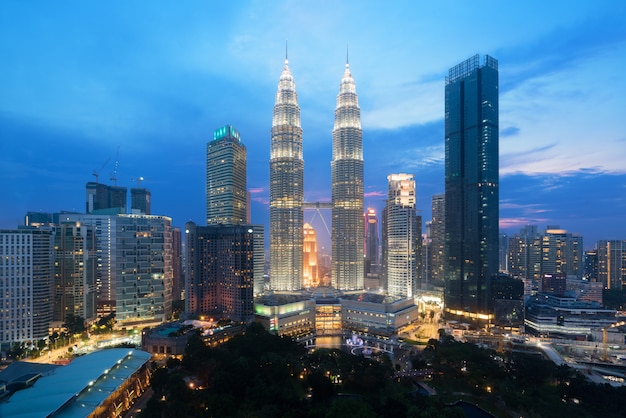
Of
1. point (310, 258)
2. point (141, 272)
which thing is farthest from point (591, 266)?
point (141, 272)

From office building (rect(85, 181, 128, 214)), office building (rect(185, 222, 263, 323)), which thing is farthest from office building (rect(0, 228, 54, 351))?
office building (rect(85, 181, 128, 214))

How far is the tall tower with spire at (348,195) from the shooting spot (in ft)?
286

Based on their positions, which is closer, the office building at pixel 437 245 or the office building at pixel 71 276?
the office building at pixel 71 276

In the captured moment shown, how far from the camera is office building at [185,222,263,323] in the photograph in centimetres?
5631

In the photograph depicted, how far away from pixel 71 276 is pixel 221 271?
23335mm

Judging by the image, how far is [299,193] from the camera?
289 ft

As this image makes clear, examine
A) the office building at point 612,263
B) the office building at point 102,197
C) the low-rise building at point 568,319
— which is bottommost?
the low-rise building at point 568,319

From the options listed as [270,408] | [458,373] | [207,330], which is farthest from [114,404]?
[458,373]

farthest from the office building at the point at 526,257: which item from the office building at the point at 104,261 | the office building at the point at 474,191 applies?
the office building at the point at 104,261

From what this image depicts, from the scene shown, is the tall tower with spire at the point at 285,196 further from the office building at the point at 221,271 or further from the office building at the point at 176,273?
the office building at the point at 221,271

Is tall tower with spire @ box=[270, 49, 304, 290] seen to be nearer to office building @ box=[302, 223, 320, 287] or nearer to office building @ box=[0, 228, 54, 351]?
office building @ box=[302, 223, 320, 287]

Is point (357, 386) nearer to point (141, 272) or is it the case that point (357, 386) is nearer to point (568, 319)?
point (568, 319)

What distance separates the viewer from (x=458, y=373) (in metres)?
36.3

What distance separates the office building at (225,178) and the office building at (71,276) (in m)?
33.6
